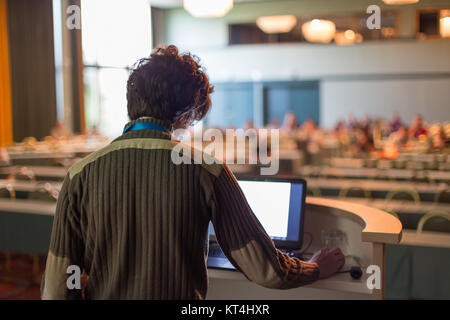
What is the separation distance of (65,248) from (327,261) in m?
0.89

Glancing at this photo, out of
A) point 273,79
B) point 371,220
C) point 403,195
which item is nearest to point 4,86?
Answer: point 273,79

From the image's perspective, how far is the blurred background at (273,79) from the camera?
9.25 meters

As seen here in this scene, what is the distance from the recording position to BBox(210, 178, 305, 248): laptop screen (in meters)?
2.11

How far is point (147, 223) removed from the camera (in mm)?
1292

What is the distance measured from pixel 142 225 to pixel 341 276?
96 cm

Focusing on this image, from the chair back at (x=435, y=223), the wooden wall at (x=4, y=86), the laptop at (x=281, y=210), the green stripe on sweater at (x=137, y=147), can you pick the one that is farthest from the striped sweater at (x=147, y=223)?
the wooden wall at (x=4, y=86)

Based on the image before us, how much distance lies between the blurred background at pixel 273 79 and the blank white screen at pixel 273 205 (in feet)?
12.8

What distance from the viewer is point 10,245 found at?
187 inches

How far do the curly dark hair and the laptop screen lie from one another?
0.85m

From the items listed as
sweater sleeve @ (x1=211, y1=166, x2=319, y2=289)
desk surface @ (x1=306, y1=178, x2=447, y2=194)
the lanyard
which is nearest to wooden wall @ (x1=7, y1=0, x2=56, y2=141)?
desk surface @ (x1=306, y1=178, x2=447, y2=194)

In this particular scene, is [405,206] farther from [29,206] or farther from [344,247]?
[29,206]

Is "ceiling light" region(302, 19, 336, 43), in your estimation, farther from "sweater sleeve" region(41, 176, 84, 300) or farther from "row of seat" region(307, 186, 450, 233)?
"sweater sleeve" region(41, 176, 84, 300)
